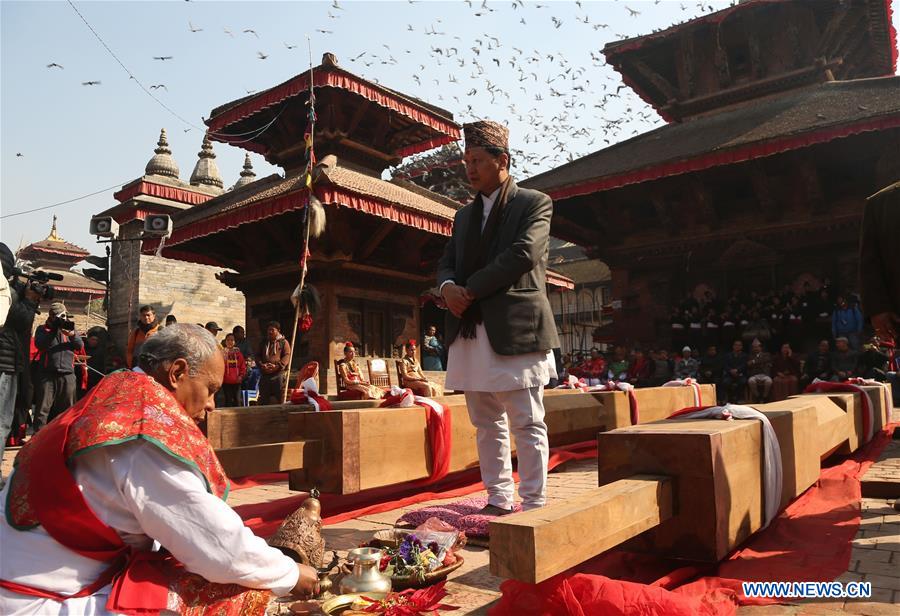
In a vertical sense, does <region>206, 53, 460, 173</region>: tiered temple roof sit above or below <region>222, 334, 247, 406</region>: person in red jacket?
above

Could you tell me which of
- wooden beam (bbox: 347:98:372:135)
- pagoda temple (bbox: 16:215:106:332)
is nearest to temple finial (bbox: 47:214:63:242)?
pagoda temple (bbox: 16:215:106:332)

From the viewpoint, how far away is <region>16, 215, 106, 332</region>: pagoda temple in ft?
86.2

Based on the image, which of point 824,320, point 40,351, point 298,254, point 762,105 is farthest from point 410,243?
point 762,105

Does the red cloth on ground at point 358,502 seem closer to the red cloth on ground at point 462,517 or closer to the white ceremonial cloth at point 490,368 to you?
the red cloth on ground at point 462,517

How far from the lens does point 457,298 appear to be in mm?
3021

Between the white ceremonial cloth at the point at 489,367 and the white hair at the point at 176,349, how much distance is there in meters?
1.52

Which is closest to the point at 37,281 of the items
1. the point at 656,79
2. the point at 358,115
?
the point at 358,115

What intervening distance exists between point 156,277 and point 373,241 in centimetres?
856

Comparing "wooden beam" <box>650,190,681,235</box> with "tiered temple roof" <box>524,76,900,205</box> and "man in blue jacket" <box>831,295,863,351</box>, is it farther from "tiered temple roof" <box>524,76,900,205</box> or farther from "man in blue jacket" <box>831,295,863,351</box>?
"man in blue jacket" <box>831,295,863,351</box>

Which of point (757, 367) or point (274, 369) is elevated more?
point (274, 369)

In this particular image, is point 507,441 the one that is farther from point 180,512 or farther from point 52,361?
point 52,361

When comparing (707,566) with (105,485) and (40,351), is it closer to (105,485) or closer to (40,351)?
(105,485)

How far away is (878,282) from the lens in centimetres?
303

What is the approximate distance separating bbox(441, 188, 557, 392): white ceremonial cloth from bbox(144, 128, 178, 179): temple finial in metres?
19.9
